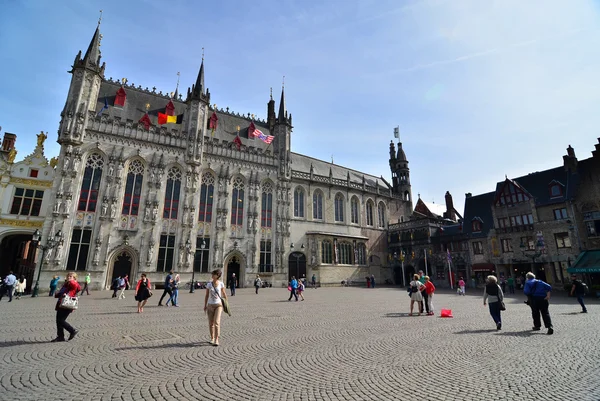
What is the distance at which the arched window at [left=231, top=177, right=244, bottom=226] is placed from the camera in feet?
113

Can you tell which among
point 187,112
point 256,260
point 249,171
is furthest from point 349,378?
point 187,112

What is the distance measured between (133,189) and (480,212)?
39.9 metres

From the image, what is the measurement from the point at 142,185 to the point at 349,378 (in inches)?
1214

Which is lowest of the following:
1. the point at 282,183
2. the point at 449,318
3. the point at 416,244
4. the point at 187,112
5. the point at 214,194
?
the point at 449,318

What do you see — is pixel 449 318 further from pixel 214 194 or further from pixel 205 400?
pixel 214 194

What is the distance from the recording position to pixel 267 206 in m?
36.9

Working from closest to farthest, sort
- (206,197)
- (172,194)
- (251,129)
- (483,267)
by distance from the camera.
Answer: (172,194) < (483,267) < (206,197) < (251,129)

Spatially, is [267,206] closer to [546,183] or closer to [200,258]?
[200,258]

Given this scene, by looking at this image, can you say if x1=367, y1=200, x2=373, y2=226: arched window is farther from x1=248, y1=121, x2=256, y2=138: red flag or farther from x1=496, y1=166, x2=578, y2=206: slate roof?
x1=248, y1=121, x2=256, y2=138: red flag

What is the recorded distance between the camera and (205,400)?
442 centimetres

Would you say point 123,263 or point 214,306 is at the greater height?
point 123,263

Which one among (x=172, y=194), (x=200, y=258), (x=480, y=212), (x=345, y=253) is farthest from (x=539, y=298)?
(x=345, y=253)

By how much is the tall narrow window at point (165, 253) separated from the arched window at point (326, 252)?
59.4 ft

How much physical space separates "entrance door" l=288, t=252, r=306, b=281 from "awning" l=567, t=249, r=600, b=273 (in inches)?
1016
